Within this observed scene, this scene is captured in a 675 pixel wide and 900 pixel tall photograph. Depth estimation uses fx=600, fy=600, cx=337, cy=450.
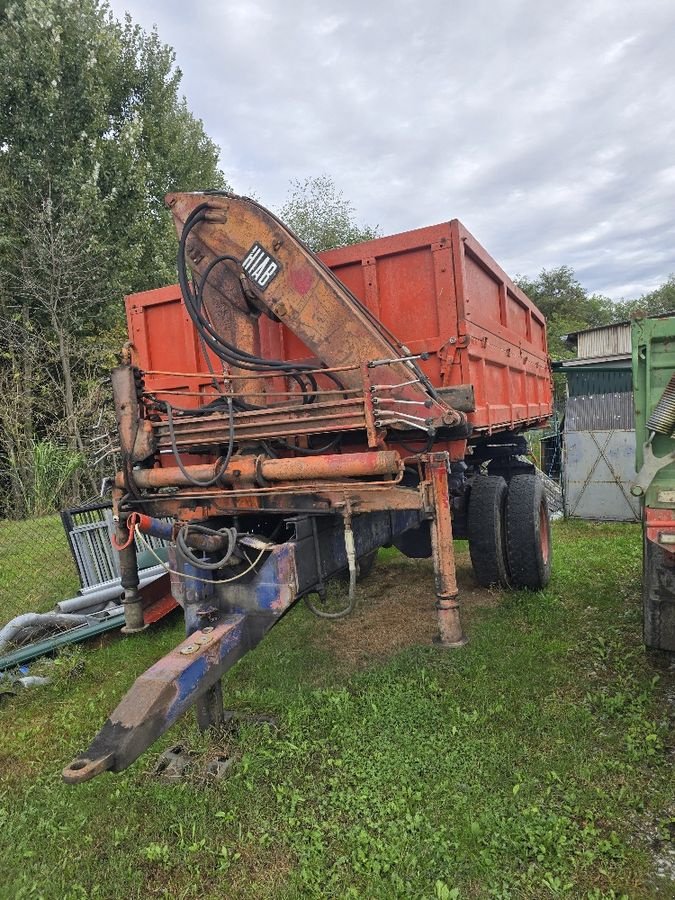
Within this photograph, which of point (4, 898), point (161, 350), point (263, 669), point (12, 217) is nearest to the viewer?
point (4, 898)

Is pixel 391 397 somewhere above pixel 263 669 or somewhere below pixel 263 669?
above

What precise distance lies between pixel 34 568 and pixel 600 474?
8.21m

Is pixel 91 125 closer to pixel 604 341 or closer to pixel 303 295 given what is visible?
pixel 303 295

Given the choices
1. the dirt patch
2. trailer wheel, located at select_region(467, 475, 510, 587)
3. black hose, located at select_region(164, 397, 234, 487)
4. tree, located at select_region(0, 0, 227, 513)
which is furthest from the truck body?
tree, located at select_region(0, 0, 227, 513)

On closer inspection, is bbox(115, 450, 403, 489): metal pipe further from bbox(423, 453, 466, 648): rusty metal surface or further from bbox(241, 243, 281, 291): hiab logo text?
bbox(241, 243, 281, 291): hiab logo text

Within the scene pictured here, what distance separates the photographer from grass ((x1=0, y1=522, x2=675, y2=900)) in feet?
7.32

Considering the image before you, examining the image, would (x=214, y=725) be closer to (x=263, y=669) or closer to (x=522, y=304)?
(x=263, y=669)

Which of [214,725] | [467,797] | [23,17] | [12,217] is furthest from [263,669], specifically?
[23,17]

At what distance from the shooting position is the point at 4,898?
7.30 ft

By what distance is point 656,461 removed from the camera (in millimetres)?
2891

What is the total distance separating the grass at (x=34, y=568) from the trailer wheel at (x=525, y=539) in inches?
166

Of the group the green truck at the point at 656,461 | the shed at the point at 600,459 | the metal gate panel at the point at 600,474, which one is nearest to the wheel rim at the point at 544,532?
the green truck at the point at 656,461

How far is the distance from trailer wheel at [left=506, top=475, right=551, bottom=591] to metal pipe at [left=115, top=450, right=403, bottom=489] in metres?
2.57

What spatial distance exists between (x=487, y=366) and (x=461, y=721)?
90.4 inches
